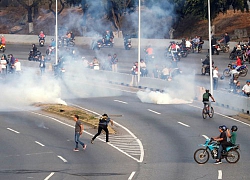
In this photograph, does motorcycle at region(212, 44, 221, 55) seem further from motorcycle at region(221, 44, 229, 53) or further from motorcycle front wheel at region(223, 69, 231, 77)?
motorcycle front wheel at region(223, 69, 231, 77)

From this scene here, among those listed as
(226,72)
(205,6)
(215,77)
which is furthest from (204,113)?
(205,6)

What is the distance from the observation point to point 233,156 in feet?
102

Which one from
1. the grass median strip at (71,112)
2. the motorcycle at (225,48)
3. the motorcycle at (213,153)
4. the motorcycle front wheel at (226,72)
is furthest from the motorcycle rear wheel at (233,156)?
the motorcycle at (225,48)

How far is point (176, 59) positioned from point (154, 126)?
25031 mm

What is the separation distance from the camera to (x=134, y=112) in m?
45.3

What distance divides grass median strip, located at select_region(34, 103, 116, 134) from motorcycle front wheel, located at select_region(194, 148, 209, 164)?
8655 mm

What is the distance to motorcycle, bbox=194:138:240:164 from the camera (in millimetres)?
30969

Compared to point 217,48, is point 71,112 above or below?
below

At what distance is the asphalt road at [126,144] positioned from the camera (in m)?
29.5

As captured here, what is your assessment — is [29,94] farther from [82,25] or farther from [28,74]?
[82,25]

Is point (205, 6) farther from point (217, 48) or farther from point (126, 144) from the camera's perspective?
point (126, 144)

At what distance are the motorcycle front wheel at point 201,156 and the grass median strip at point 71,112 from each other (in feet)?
28.4

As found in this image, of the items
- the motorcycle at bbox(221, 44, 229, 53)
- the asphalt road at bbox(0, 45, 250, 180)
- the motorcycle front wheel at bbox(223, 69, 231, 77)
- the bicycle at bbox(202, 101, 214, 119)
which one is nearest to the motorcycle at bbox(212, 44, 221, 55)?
the motorcycle at bbox(221, 44, 229, 53)

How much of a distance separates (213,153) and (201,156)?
56 cm
